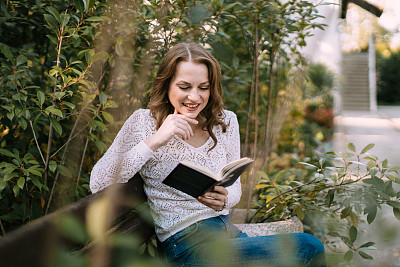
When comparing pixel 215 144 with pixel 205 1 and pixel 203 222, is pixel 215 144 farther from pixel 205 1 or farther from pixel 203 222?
pixel 205 1

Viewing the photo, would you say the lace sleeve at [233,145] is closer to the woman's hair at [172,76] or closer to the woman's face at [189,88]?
the woman's hair at [172,76]

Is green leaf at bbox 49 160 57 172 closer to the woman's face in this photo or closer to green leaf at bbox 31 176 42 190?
green leaf at bbox 31 176 42 190

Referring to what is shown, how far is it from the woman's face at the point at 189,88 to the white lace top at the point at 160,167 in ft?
0.54

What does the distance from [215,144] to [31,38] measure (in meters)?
1.26

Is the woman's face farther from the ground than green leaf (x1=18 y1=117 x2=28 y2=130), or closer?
farther from the ground

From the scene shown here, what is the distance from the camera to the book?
1440 millimetres

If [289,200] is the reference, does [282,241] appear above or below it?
above

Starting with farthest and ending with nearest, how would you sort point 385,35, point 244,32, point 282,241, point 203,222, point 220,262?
point 244,32, point 203,222, point 385,35, point 282,241, point 220,262

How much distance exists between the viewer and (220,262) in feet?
1.58

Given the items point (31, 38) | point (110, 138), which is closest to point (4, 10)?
point (31, 38)

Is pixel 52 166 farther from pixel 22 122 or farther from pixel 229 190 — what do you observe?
pixel 229 190

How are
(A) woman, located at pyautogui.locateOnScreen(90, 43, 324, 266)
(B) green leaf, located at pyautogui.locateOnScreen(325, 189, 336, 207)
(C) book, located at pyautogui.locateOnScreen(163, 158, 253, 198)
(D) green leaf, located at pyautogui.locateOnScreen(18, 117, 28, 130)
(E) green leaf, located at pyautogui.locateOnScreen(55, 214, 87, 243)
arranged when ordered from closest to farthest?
(E) green leaf, located at pyautogui.locateOnScreen(55, 214, 87, 243) < (C) book, located at pyautogui.locateOnScreen(163, 158, 253, 198) < (A) woman, located at pyautogui.locateOnScreen(90, 43, 324, 266) < (D) green leaf, located at pyautogui.locateOnScreen(18, 117, 28, 130) < (B) green leaf, located at pyautogui.locateOnScreen(325, 189, 336, 207)

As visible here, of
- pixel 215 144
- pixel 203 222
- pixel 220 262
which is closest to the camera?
pixel 220 262

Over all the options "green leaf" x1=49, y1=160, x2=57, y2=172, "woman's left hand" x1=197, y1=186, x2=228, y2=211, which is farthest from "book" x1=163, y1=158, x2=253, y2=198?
"green leaf" x1=49, y1=160, x2=57, y2=172
